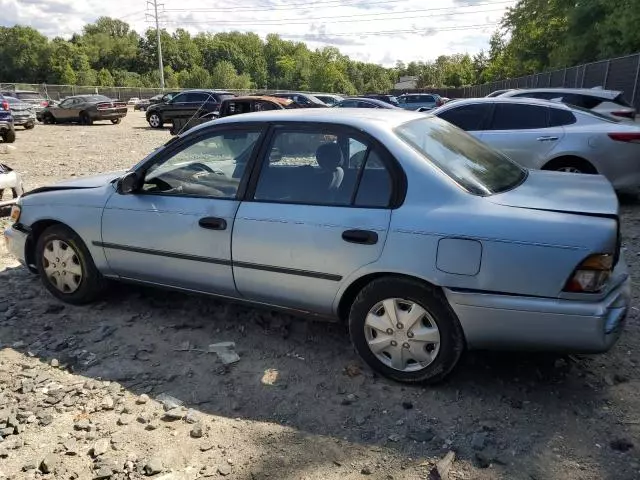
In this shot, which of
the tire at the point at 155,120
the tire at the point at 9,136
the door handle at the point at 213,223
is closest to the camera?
the door handle at the point at 213,223

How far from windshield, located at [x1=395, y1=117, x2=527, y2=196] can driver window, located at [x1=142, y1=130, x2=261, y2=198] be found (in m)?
1.09

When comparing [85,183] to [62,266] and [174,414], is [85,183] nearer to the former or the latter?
[62,266]

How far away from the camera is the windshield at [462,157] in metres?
3.17

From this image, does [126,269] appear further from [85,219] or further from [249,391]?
[249,391]

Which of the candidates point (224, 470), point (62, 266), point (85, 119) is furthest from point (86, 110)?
point (224, 470)

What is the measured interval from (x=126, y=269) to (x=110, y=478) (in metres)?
1.82

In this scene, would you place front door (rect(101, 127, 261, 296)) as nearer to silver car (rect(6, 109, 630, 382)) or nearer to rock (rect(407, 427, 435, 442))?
silver car (rect(6, 109, 630, 382))

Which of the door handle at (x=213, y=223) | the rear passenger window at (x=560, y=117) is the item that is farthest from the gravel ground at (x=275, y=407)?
the rear passenger window at (x=560, y=117)

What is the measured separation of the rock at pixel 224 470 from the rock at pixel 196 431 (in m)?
0.28

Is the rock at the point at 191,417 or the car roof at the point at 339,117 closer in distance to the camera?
the rock at the point at 191,417

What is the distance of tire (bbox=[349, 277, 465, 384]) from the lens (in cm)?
300

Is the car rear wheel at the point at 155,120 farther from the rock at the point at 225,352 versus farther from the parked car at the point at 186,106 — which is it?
A: the rock at the point at 225,352

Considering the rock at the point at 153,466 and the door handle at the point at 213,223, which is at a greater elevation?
the door handle at the point at 213,223

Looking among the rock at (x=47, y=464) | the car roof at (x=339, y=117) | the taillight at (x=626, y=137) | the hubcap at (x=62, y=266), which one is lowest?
the rock at (x=47, y=464)
